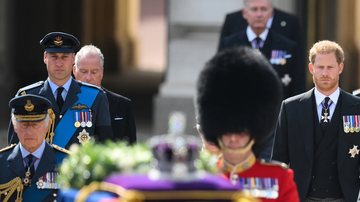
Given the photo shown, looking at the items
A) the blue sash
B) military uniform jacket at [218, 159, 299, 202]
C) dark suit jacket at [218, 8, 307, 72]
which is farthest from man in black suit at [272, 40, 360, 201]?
dark suit jacket at [218, 8, 307, 72]

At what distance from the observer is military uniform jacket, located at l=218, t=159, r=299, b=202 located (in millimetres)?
5934

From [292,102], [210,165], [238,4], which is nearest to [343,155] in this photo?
[292,102]

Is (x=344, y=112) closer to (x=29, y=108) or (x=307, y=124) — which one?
(x=307, y=124)

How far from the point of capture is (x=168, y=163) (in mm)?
4918

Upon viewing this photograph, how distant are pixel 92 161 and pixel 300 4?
30.3 ft

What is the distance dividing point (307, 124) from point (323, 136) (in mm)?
136

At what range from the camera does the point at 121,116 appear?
31.2 ft

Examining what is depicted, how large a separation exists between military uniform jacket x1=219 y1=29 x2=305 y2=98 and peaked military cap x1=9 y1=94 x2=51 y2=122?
3.23 m

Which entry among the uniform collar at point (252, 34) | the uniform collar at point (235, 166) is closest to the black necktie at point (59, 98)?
the uniform collar at point (252, 34)

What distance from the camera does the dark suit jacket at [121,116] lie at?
31.0 feet

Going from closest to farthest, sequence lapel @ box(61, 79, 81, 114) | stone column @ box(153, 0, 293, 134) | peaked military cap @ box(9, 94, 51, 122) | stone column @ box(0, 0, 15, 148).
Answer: peaked military cap @ box(9, 94, 51, 122), lapel @ box(61, 79, 81, 114), stone column @ box(153, 0, 293, 134), stone column @ box(0, 0, 15, 148)

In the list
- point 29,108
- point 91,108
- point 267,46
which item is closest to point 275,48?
point 267,46

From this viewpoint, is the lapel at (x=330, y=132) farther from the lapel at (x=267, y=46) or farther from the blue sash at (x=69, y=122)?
the lapel at (x=267, y=46)

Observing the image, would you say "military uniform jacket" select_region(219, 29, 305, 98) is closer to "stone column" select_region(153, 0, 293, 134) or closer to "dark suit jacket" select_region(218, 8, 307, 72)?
"dark suit jacket" select_region(218, 8, 307, 72)
